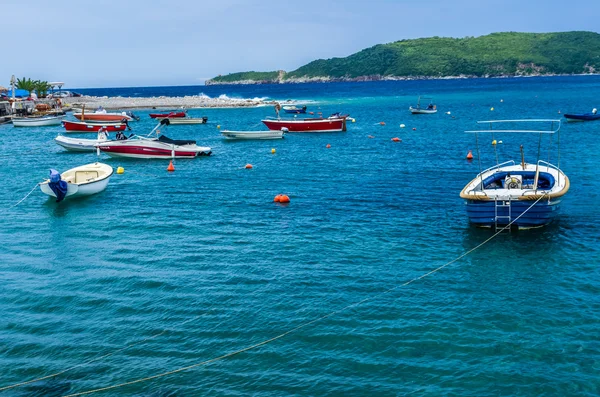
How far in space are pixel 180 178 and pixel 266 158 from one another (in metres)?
10.9

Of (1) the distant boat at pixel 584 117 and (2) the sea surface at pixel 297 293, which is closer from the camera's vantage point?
(2) the sea surface at pixel 297 293

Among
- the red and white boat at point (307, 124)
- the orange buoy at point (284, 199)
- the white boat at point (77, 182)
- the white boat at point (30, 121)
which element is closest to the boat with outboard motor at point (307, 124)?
the red and white boat at point (307, 124)

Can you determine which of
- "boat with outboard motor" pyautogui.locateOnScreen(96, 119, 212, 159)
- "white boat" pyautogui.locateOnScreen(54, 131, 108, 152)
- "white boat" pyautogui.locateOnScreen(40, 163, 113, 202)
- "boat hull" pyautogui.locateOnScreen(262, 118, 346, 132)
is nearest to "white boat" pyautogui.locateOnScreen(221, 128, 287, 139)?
"boat hull" pyautogui.locateOnScreen(262, 118, 346, 132)

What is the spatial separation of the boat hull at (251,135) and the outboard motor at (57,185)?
30224 mm

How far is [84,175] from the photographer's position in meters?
34.1

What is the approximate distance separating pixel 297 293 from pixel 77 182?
20.7m

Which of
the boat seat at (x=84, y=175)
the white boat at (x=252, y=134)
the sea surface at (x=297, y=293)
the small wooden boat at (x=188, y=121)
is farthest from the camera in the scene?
Result: the small wooden boat at (x=188, y=121)

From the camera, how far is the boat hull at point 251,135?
6050cm

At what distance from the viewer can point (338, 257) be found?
69.7 ft

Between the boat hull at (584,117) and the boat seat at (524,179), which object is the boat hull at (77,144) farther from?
the boat hull at (584,117)

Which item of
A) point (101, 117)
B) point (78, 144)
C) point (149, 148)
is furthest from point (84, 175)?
point (101, 117)

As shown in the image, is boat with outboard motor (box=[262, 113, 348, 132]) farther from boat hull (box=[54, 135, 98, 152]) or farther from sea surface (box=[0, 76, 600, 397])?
sea surface (box=[0, 76, 600, 397])

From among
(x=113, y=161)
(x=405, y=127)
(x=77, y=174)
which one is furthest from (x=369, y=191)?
(x=405, y=127)

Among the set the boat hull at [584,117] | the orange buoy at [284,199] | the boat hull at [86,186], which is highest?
the boat hull at [584,117]
